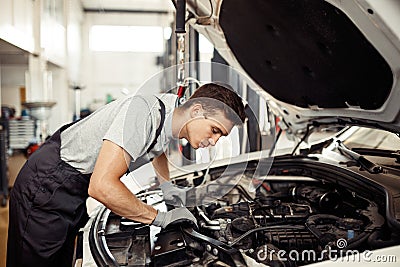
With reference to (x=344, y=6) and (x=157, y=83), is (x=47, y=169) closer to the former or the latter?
(x=157, y=83)

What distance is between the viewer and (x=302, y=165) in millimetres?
1765

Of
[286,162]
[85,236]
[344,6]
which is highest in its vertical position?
Answer: [344,6]

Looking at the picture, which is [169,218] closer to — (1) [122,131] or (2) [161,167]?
(1) [122,131]

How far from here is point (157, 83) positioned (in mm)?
1382

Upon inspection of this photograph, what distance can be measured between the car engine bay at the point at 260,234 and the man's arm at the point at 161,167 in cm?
24

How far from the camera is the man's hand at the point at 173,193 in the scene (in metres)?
1.65

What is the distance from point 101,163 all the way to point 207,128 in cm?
35

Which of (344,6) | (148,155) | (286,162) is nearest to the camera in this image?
(344,6)

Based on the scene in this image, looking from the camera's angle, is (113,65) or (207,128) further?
(113,65)

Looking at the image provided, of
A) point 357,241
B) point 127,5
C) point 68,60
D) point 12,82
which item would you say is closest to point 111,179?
point 357,241

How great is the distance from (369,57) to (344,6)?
0.25 m

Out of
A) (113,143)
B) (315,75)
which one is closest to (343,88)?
(315,75)

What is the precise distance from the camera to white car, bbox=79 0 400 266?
3.62 ft

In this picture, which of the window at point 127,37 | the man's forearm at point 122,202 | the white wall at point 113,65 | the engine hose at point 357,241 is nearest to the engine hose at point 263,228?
the engine hose at point 357,241
